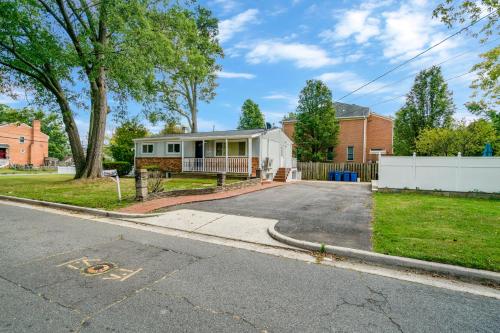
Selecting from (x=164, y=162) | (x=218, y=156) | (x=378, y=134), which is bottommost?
(x=164, y=162)

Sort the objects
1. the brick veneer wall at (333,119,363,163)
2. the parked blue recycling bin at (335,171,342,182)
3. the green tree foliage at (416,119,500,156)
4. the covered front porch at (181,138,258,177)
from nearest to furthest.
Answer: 1. the covered front porch at (181,138,258,177)
2. the green tree foliage at (416,119,500,156)
3. the parked blue recycling bin at (335,171,342,182)
4. the brick veneer wall at (333,119,363,163)

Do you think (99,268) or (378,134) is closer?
(99,268)

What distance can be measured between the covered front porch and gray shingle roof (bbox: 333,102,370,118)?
1381 centimetres

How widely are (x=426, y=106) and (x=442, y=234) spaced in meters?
22.5

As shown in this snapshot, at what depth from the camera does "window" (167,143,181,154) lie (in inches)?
908

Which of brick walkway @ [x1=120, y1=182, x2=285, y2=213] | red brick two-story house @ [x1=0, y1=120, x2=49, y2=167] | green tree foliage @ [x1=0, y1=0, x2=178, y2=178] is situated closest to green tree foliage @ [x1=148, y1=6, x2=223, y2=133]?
green tree foliage @ [x1=0, y1=0, x2=178, y2=178]

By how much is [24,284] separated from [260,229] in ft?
14.5

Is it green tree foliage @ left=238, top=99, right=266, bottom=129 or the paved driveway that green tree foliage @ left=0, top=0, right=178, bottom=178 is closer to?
the paved driveway

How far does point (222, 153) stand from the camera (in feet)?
71.8

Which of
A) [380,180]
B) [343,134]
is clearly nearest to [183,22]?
[380,180]

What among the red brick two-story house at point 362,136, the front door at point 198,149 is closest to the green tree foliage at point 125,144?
the front door at point 198,149

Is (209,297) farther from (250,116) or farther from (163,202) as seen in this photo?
(250,116)

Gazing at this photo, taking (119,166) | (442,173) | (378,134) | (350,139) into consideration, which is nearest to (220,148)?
(119,166)

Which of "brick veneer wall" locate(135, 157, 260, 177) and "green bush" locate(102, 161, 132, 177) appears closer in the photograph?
"brick veneer wall" locate(135, 157, 260, 177)
